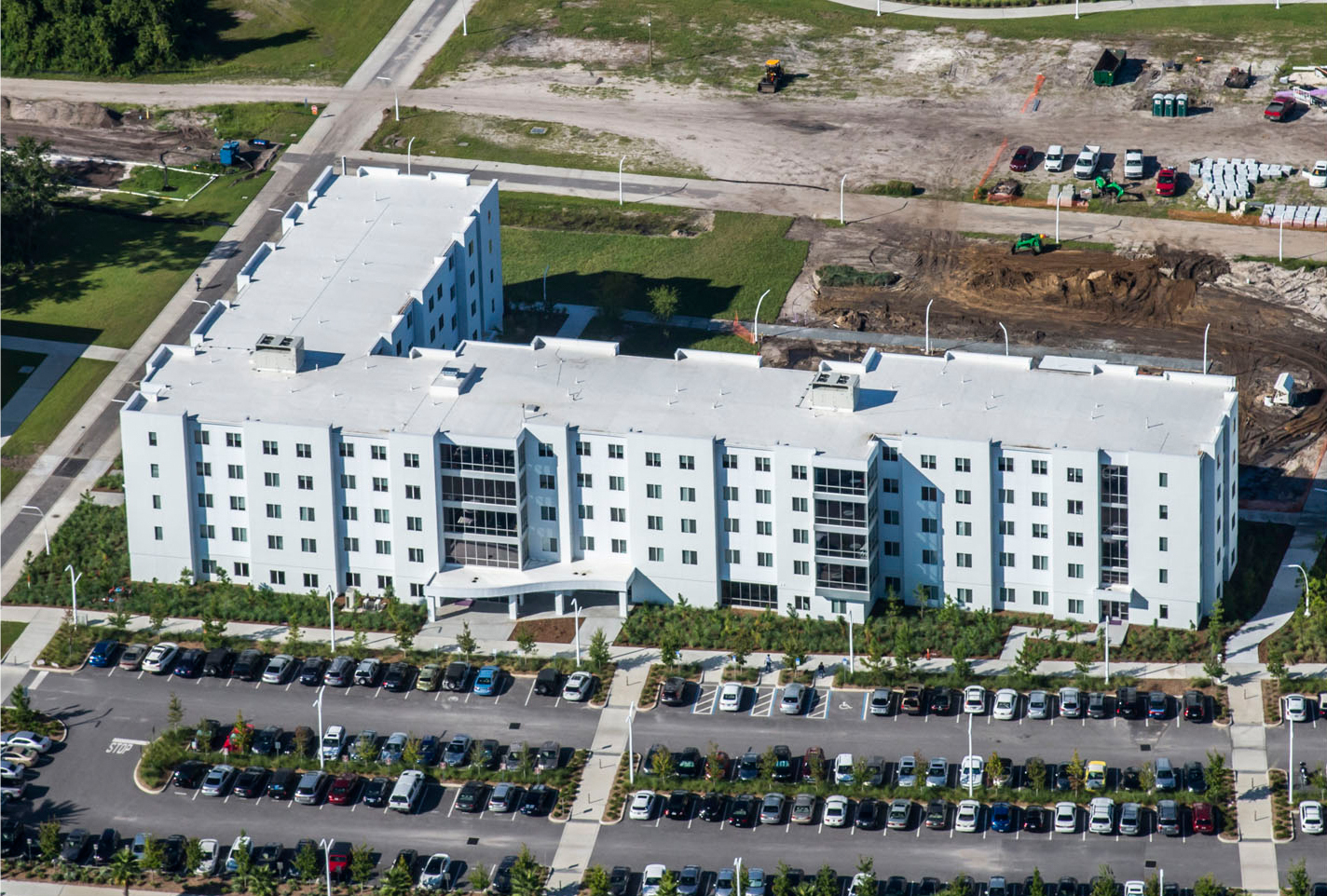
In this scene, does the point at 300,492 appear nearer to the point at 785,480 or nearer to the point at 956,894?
the point at 785,480

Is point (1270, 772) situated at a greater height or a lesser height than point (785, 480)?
lesser

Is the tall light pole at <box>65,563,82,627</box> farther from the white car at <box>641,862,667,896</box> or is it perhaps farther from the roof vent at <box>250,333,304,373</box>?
the white car at <box>641,862,667,896</box>

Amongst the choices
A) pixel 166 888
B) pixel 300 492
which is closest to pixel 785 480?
pixel 300 492

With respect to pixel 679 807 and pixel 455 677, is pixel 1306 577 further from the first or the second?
pixel 455 677

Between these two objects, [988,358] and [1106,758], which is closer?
[1106,758]

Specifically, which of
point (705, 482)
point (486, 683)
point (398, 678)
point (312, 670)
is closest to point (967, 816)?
point (705, 482)

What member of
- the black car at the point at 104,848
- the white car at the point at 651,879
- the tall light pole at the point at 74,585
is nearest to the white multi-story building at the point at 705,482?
the tall light pole at the point at 74,585

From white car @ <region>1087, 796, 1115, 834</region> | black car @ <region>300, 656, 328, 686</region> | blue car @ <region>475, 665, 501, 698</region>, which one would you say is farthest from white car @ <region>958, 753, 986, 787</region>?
black car @ <region>300, 656, 328, 686</region>
